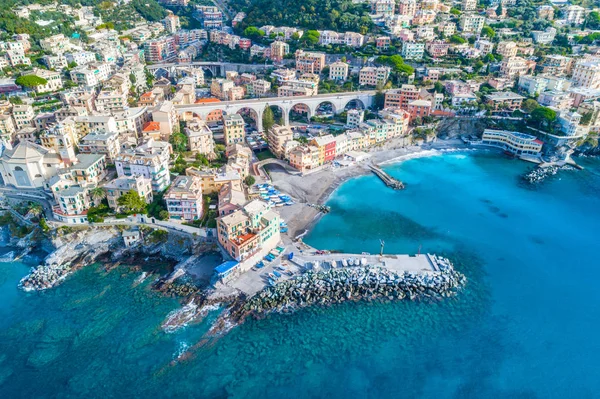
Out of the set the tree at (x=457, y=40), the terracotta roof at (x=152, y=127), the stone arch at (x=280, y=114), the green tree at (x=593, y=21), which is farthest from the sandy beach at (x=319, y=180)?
the green tree at (x=593, y=21)

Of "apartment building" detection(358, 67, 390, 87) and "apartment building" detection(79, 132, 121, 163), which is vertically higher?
"apartment building" detection(358, 67, 390, 87)

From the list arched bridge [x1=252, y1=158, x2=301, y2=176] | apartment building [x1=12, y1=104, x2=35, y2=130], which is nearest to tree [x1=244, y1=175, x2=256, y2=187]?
arched bridge [x1=252, y1=158, x2=301, y2=176]

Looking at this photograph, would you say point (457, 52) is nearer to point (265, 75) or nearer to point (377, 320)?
point (265, 75)

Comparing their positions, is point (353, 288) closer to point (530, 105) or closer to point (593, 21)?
point (530, 105)

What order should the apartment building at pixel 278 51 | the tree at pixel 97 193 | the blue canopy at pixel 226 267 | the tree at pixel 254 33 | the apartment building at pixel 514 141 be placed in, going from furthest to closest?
the tree at pixel 254 33, the apartment building at pixel 278 51, the apartment building at pixel 514 141, the tree at pixel 97 193, the blue canopy at pixel 226 267

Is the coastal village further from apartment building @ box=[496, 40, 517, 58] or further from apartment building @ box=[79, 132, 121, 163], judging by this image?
apartment building @ box=[496, 40, 517, 58]

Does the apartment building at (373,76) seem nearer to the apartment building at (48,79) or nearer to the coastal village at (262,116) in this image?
the coastal village at (262,116)
